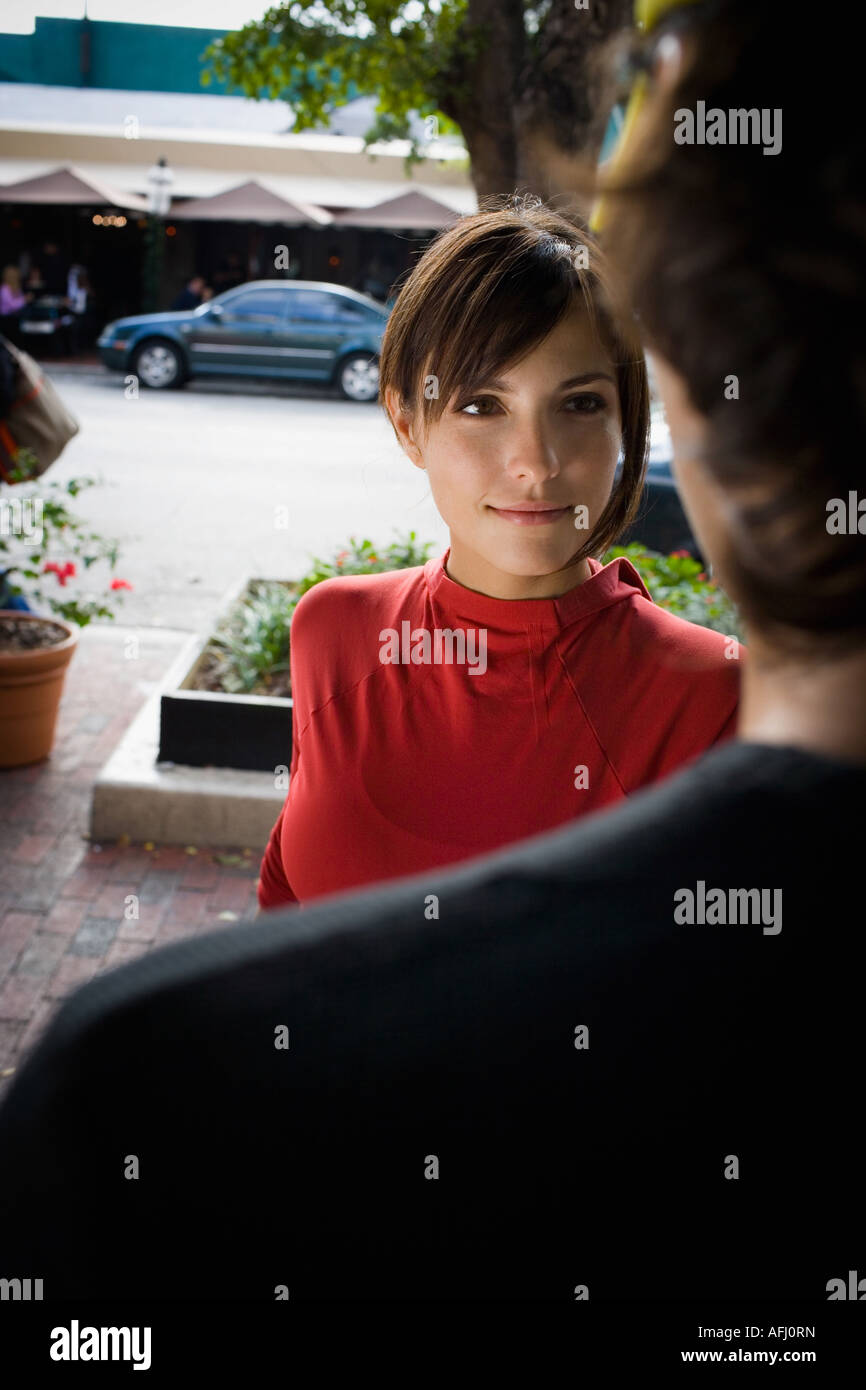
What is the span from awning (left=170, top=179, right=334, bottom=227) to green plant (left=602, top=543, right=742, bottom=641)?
15.8 m

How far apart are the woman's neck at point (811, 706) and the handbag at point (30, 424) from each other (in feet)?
15.7

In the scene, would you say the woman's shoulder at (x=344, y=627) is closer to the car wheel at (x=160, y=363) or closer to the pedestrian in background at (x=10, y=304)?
the car wheel at (x=160, y=363)

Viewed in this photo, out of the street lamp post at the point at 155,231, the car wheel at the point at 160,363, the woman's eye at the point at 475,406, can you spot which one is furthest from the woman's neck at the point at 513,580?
the street lamp post at the point at 155,231

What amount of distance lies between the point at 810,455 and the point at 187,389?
17852mm

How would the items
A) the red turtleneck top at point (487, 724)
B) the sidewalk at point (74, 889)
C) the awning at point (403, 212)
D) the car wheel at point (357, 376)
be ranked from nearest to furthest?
the red turtleneck top at point (487, 724)
the sidewalk at point (74, 889)
the car wheel at point (357, 376)
the awning at point (403, 212)

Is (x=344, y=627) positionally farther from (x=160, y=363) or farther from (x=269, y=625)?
(x=160, y=363)

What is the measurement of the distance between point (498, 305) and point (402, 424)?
0.29 metres

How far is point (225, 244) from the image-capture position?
23094 mm

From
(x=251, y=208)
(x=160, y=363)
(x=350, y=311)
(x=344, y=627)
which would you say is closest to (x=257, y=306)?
(x=350, y=311)

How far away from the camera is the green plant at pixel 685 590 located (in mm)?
4668

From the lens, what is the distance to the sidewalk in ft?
11.9

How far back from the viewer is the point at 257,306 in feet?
54.7

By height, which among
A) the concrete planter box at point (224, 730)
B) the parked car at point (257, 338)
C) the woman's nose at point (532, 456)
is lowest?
the concrete planter box at point (224, 730)
